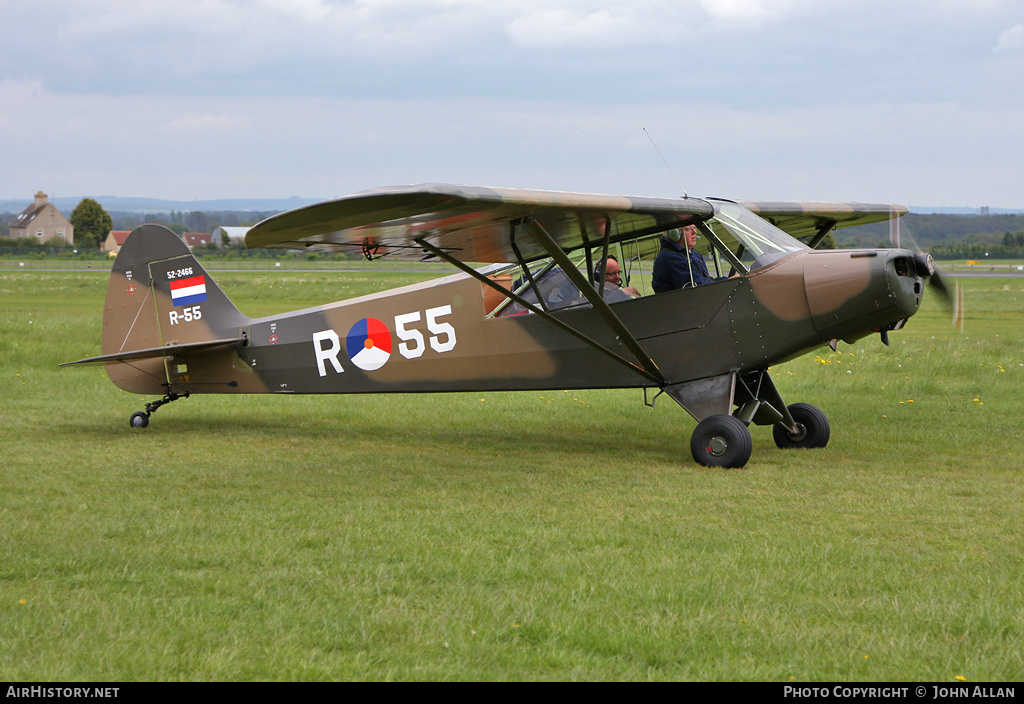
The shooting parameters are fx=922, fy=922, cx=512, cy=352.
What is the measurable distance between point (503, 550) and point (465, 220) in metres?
3.18

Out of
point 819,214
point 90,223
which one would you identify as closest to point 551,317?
point 819,214

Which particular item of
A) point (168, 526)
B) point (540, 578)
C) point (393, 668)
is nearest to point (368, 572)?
point (540, 578)

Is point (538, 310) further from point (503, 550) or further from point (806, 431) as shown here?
point (503, 550)

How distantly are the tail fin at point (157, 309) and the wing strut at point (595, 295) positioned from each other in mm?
4675

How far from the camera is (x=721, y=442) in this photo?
826 cm

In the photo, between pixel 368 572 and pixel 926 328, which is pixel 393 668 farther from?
pixel 926 328

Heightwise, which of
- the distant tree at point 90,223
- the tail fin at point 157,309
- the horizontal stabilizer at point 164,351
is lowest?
the horizontal stabilizer at point 164,351

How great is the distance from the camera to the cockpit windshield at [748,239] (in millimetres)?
8656

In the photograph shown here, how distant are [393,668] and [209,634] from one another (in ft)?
3.10

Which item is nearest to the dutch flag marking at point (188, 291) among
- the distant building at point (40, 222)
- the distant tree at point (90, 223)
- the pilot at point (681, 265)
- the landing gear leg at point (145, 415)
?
the landing gear leg at point (145, 415)

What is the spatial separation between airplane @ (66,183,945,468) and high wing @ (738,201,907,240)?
31 mm

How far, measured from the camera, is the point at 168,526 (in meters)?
6.20

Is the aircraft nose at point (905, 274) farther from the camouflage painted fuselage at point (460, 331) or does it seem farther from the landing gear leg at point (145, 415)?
the landing gear leg at point (145, 415)
